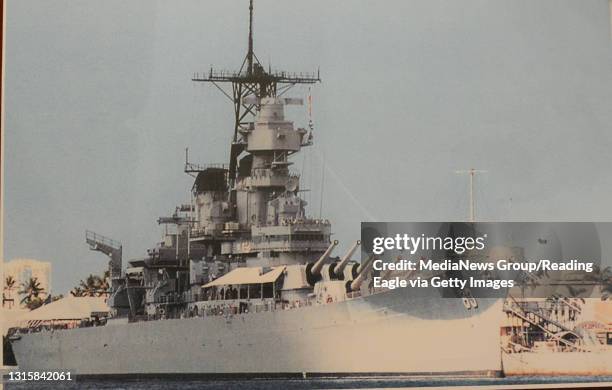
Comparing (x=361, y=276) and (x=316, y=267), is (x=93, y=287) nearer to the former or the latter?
(x=316, y=267)

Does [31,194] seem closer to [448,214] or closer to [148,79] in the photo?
[148,79]

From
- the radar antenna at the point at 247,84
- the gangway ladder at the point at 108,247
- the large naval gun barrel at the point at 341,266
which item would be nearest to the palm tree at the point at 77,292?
the gangway ladder at the point at 108,247

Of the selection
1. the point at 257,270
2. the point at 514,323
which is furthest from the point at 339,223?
the point at 514,323

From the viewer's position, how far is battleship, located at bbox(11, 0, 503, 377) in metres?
8.74

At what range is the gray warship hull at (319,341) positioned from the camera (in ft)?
28.7

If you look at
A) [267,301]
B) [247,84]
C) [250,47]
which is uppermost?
[250,47]

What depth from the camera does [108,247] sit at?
831cm

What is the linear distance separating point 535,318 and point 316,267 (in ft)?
4.32

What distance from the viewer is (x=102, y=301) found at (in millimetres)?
8570

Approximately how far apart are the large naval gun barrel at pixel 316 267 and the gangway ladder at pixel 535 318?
1.09m

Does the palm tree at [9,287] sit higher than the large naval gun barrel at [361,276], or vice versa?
the large naval gun barrel at [361,276]

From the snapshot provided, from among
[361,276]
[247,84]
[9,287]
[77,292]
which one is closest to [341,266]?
[361,276]

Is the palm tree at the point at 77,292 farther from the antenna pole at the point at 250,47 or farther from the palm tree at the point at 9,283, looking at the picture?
the antenna pole at the point at 250,47

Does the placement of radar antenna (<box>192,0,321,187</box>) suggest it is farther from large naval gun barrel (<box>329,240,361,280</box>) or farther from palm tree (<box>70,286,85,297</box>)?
palm tree (<box>70,286,85,297</box>)
